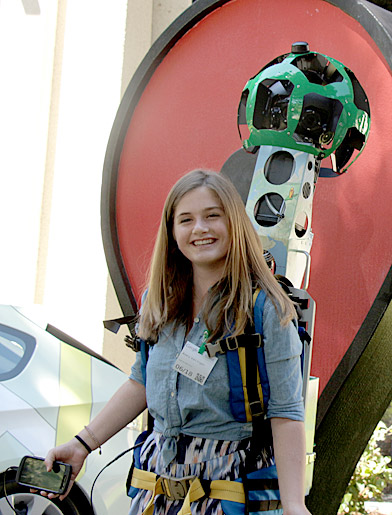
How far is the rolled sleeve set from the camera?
138cm

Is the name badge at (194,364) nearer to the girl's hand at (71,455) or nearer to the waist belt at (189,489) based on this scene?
the waist belt at (189,489)

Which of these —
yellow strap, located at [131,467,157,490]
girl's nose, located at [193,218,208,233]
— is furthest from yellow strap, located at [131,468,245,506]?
girl's nose, located at [193,218,208,233]

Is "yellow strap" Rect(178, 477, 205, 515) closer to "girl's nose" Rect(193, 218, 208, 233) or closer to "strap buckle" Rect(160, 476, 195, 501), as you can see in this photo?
"strap buckle" Rect(160, 476, 195, 501)

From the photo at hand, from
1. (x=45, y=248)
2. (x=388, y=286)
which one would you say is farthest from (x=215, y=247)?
(x=45, y=248)

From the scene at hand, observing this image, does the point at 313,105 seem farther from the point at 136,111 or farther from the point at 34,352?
the point at 136,111

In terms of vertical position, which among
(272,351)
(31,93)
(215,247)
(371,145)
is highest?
(31,93)

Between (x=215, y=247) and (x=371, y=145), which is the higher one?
(x=371, y=145)

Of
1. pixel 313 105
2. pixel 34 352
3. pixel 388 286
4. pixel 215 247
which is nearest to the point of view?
pixel 215 247

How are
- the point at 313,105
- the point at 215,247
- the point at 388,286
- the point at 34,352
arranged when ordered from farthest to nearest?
the point at 34,352, the point at 388,286, the point at 313,105, the point at 215,247

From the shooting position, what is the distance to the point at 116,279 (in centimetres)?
348

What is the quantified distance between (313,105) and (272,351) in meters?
0.89

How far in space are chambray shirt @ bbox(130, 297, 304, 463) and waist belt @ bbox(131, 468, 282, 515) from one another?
2.1 inches

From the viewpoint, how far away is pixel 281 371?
1387 mm

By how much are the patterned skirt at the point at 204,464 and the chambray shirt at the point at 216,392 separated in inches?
0.6
